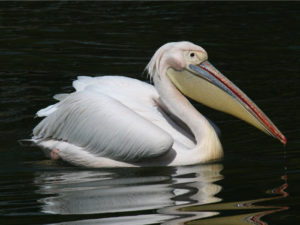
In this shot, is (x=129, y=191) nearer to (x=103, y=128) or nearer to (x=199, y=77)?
(x=103, y=128)

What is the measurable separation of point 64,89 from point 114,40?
2.65 meters

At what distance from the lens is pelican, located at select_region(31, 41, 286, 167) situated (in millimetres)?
6162

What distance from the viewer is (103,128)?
6289mm

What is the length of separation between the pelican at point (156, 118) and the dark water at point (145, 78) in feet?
0.45

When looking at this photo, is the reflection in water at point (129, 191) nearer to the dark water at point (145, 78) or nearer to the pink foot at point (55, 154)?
the dark water at point (145, 78)

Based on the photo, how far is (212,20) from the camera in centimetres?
1277

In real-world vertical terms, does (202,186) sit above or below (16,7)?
below

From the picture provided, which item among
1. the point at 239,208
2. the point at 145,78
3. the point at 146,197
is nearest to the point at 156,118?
the point at 146,197

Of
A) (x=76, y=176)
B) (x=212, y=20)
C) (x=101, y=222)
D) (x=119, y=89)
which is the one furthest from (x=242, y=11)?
(x=101, y=222)

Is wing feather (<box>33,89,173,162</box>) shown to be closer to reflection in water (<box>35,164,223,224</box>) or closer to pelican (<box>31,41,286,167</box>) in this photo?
pelican (<box>31,41,286,167</box>)

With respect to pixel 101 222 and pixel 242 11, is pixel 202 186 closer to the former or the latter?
pixel 101 222

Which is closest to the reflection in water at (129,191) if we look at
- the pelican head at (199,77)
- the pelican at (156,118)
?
the pelican at (156,118)

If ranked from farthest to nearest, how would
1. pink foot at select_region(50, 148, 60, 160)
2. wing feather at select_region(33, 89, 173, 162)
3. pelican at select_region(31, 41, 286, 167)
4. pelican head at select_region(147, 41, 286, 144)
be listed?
pink foot at select_region(50, 148, 60, 160)
pelican head at select_region(147, 41, 286, 144)
pelican at select_region(31, 41, 286, 167)
wing feather at select_region(33, 89, 173, 162)

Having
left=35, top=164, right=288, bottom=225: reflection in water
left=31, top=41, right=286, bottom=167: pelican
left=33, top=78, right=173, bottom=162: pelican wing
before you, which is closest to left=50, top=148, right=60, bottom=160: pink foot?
left=31, top=41, right=286, bottom=167: pelican
